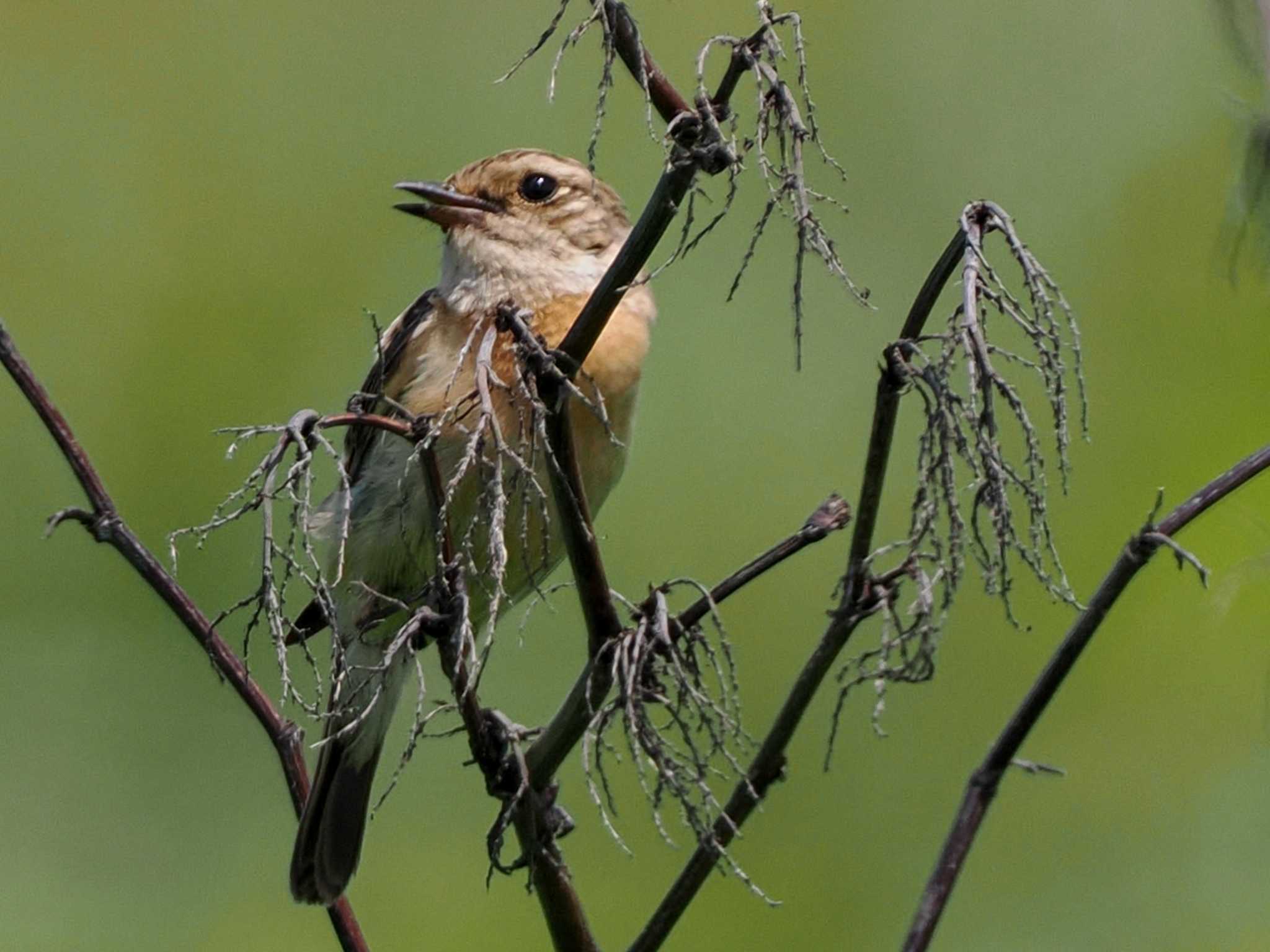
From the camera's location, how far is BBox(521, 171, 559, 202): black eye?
397cm

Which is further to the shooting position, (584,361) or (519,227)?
(519,227)

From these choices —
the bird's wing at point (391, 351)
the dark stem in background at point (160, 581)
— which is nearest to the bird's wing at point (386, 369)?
the bird's wing at point (391, 351)

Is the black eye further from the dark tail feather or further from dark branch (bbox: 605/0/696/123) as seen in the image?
dark branch (bbox: 605/0/696/123)

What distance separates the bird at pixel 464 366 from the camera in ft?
11.8

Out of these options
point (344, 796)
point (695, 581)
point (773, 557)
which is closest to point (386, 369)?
point (344, 796)

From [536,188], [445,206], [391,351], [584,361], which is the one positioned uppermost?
[536,188]

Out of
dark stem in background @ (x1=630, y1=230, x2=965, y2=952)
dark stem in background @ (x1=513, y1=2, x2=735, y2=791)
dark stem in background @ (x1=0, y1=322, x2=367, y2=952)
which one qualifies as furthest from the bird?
dark stem in background @ (x1=630, y1=230, x2=965, y2=952)

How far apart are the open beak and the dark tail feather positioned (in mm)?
1031

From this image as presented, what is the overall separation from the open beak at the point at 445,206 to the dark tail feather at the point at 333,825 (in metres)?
1.03

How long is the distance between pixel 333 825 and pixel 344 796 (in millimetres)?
150

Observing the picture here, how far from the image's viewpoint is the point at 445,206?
12.6ft

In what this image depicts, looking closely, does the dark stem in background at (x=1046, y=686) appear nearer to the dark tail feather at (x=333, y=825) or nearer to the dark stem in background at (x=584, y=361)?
the dark stem in background at (x=584, y=361)

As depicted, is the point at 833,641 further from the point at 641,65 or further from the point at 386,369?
the point at 386,369

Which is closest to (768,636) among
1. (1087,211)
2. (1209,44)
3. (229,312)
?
(1087,211)
